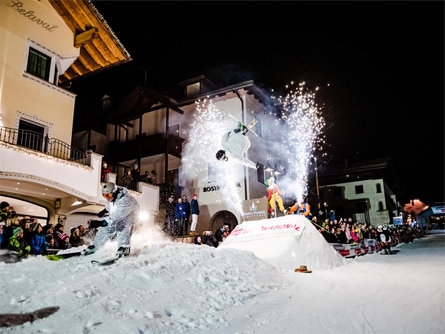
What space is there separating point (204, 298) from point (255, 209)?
904 centimetres

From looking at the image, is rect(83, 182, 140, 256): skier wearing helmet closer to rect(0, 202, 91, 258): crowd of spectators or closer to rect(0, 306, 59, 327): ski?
rect(0, 202, 91, 258): crowd of spectators

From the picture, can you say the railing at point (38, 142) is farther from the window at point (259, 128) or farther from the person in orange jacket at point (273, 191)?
the window at point (259, 128)

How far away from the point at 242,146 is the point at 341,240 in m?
6.01

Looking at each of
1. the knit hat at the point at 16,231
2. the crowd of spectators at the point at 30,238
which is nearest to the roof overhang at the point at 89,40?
the crowd of spectators at the point at 30,238

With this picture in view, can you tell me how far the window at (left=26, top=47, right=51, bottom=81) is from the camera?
14.3 meters

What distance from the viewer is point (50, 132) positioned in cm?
1424

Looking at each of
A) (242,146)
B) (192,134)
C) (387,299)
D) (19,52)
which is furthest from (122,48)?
(387,299)

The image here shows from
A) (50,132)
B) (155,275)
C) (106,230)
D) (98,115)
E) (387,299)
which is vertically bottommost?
(387,299)

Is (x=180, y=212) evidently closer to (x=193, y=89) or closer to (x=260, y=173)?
(x=260, y=173)

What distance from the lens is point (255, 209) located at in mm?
13633

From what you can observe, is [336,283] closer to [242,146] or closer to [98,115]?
[242,146]

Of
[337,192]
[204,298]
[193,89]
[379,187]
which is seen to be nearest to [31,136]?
[204,298]

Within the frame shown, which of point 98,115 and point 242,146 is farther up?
point 98,115

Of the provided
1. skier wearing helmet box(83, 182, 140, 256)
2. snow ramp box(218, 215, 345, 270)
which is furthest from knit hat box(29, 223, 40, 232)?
snow ramp box(218, 215, 345, 270)
